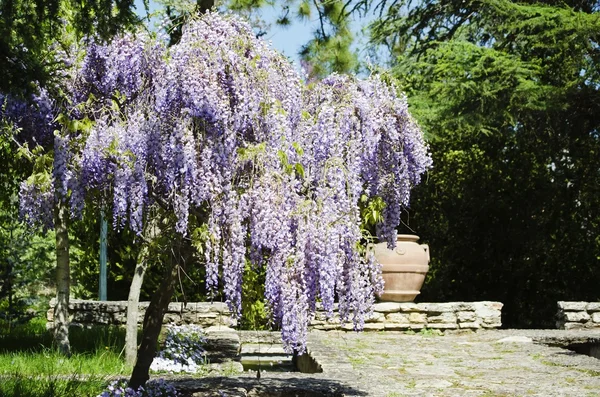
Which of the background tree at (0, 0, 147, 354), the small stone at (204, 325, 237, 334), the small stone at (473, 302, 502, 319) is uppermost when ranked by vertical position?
the background tree at (0, 0, 147, 354)

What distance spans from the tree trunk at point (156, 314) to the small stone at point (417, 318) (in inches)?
237

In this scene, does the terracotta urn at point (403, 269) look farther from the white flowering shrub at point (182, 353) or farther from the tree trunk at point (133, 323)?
the tree trunk at point (133, 323)

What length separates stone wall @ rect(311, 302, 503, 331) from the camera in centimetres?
1071

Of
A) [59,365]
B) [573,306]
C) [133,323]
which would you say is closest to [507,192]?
[573,306]

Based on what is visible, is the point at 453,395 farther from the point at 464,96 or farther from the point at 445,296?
the point at 445,296

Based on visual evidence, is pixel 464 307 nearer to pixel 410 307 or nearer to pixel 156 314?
pixel 410 307

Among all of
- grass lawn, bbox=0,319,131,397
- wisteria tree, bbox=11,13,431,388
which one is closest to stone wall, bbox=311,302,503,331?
grass lawn, bbox=0,319,131,397

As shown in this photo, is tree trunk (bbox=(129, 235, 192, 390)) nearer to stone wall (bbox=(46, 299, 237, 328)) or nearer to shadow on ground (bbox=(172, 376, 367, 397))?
shadow on ground (bbox=(172, 376, 367, 397))

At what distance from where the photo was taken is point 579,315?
10.9 m

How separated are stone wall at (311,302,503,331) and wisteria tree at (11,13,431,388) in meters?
5.75

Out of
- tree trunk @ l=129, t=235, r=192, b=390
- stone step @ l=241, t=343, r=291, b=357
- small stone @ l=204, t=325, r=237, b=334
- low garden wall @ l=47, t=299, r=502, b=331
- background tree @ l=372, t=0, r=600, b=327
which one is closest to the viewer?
tree trunk @ l=129, t=235, r=192, b=390

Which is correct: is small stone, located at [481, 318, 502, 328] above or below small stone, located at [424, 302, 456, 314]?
below

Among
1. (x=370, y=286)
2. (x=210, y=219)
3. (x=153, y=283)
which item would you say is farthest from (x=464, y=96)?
(x=210, y=219)

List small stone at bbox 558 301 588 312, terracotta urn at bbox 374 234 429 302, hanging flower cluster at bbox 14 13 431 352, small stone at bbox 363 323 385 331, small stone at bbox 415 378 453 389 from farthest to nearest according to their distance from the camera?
terracotta urn at bbox 374 234 429 302 → small stone at bbox 558 301 588 312 → small stone at bbox 363 323 385 331 → small stone at bbox 415 378 453 389 → hanging flower cluster at bbox 14 13 431 352
